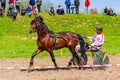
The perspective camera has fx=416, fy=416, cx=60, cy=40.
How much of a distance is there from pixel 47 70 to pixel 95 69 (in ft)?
6.28

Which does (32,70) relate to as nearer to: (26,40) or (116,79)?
(116,79)

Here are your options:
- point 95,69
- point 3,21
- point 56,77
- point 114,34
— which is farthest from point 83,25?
point 56,77

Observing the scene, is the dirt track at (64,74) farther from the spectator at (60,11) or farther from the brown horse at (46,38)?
the spectator at (60,11)

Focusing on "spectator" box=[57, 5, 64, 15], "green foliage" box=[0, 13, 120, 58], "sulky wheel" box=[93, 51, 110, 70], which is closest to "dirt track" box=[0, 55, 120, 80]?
"sulky wheel" box=[93, 51, 110, 70]

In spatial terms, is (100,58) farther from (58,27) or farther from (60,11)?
(60,11)

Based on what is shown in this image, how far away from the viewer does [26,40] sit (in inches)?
1270

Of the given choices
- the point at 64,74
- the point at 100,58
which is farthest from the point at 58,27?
the point at 64,74

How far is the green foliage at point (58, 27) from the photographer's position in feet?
101

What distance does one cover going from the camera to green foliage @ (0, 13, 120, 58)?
101ft

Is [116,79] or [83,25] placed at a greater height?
[116,79]

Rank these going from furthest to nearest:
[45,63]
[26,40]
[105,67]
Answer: [26,40], [45,63], [105,67]

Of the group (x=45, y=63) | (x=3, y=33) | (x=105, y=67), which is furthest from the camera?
(x=3, y=33)

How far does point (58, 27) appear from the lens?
38469 mm

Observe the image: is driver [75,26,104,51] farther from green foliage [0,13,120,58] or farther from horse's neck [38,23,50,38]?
green foliage [0,13,120,58]
